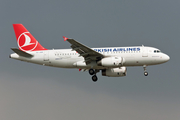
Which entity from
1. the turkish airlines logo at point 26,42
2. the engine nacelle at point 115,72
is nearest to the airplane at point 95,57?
the engine nacelle at point 115,72

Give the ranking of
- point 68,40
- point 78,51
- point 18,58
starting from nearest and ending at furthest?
point 68,40 → point 78,51 → point 18,58

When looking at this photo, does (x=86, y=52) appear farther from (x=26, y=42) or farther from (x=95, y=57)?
(x=26, y=42)

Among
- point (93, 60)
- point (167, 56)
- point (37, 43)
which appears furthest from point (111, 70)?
point (37, 43)

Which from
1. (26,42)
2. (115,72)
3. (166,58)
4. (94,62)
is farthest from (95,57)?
(26,42)

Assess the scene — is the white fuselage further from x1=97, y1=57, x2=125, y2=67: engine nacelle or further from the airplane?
x1=97, y1=57, x2=125, y2=67: engine nacelle

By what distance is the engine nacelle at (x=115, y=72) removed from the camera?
178ft

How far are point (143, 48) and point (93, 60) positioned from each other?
7477mm

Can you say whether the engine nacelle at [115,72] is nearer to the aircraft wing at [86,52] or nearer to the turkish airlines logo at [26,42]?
the aircraft wing at [86,52]

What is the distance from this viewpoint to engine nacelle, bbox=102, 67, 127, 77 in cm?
5425

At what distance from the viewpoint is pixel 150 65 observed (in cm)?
5116

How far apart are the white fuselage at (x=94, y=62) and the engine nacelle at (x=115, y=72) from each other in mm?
3554

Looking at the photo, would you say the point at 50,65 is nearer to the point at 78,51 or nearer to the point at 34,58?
the point at 34,58

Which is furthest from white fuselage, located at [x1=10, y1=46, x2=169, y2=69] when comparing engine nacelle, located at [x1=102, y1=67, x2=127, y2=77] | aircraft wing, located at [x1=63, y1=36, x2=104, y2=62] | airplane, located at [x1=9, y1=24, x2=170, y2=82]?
engine nacelle, located at [x1=102, y1=67, x2=127, y2=77]

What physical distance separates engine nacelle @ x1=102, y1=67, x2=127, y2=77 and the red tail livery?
10.5m
